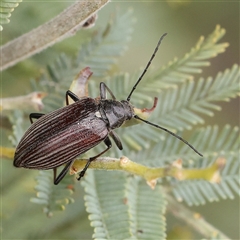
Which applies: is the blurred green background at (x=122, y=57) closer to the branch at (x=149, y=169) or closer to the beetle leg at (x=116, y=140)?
the beetle leg at (x=116, y=140)

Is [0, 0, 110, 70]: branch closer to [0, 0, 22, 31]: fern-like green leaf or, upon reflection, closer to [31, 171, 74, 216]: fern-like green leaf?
[0, 0, 22, 31]: fern-like green leaf

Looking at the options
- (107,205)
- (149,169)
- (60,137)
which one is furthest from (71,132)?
(149,169)

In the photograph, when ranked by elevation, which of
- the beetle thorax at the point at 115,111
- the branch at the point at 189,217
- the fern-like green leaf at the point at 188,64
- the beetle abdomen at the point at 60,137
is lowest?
the branch at the point at 189,217

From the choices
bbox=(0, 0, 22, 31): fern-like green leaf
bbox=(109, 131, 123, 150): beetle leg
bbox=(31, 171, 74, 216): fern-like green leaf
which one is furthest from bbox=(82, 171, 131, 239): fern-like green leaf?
bbox=(0, 0, 22, 31): fern-like green leaf

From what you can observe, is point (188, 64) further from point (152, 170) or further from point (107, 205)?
point (152, 170)

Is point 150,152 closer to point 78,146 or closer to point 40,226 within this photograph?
point 78,146


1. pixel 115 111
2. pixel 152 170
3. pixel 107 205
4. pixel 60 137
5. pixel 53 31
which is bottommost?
pixel 152 170

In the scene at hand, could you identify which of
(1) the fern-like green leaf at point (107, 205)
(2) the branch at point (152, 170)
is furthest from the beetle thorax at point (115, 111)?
(2) the branch at point (152, 170)
